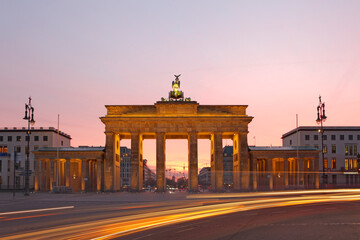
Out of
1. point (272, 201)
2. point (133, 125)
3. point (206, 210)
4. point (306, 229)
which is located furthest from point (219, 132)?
point (306, 229)

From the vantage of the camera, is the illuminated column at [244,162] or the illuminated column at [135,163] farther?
the illuminated column at [244,162]

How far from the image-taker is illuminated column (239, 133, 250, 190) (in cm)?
7912

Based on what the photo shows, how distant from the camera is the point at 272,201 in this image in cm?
3406

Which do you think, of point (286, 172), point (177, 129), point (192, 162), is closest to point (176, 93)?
point (177, 129)

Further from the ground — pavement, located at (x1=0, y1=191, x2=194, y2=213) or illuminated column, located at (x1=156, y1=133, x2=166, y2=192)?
illuminated column, located at (x1=156, y1=133, x2=166, y2=192)

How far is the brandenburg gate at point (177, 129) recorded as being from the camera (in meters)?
78.9

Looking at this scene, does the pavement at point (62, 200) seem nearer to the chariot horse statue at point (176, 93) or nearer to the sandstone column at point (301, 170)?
the chariot horse statue at point (176, 93)

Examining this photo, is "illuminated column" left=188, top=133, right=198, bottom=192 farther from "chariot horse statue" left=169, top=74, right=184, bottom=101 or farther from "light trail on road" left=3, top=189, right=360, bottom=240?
"light trail on road" left=3, top=189, right=360, bottom=240

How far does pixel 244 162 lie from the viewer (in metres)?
79.4

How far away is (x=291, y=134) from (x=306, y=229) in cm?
10504

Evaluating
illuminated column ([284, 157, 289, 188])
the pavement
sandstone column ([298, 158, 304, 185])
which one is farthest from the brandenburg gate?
the pavement

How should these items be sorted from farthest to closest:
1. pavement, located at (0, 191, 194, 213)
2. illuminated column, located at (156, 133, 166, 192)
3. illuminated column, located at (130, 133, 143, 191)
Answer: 1. illuminated column, located at (156, 133, 166, 192)
2. illuminated column, located at (130, 133, 143, 191)
3. pavement, located at (0, 191, 194, 213)

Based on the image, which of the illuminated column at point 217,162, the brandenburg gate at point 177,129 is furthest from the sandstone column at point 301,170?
the illuminated column at point 217,162

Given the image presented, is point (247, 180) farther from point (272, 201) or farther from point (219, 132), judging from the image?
point (272, 201)
